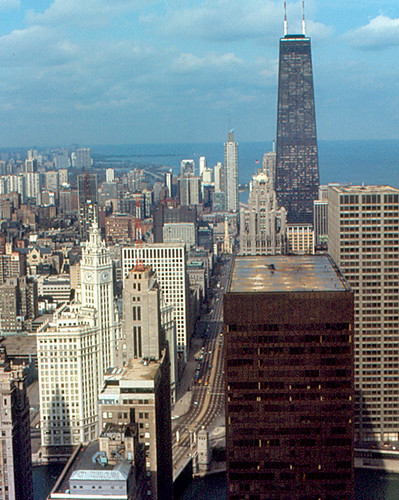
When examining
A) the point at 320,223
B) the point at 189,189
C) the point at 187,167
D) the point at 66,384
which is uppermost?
the point at 187,167

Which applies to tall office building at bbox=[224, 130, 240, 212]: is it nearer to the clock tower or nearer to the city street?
the city street

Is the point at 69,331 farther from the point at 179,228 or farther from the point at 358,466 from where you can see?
the point at 179,228

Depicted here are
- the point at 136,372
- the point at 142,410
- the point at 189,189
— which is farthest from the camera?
the point at 189,189

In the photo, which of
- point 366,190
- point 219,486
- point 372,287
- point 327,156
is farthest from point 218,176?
point 219,486

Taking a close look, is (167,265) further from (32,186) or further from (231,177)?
(231,177)

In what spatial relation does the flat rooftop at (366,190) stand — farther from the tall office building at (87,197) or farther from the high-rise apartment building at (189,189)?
the high-rise apartment building at (189,189)

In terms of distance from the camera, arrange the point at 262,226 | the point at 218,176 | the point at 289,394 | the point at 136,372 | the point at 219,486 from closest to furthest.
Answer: the point at 289,394, the point at 136,372, the point at 219,486, the point at 262,226, the point at 218,176
